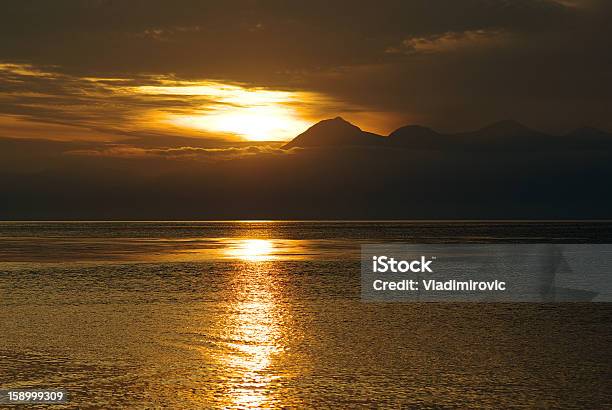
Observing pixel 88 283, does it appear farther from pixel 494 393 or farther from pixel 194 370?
pixel 494 393

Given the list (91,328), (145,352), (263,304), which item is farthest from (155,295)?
(145,352)

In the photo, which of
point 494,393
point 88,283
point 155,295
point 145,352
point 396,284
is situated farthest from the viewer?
point 396,284

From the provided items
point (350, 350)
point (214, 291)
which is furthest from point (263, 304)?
point (350, 350)

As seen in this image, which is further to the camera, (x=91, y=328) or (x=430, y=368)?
(x=91, y=328)

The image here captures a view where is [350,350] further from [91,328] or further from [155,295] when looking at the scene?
[155,295]

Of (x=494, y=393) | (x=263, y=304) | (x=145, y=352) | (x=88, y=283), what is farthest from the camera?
(x=88, y=283)

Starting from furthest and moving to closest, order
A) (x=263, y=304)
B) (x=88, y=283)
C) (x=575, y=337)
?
(x=88, y=283)
(x=263, y=304)
(x=575, y=337)

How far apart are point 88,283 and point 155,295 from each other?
8.44 m

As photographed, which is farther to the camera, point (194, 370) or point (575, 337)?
point (575, 337)

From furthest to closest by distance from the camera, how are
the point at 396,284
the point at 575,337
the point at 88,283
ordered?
1. the point at 396,284
2. the point at 88,283
3. the point at 575,337

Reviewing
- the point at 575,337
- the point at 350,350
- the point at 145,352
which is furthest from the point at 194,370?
the point at 575,337

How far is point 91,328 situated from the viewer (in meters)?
24.8

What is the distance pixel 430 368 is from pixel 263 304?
48.9ft

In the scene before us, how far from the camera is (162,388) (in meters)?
16.0
